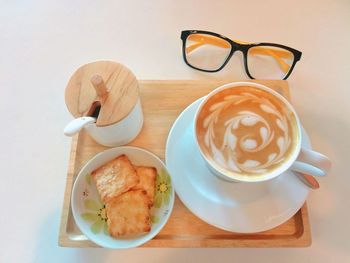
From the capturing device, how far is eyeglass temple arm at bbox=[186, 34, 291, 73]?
0.88 metres

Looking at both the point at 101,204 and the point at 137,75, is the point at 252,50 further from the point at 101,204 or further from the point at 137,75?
the point at 101,204

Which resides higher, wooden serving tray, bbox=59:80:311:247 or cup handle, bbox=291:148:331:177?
cup handle, bbox=291:148:331:177

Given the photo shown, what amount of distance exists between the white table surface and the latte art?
8.8 inches

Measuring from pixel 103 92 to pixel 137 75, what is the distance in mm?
298

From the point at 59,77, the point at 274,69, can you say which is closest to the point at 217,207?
the point at 274,69

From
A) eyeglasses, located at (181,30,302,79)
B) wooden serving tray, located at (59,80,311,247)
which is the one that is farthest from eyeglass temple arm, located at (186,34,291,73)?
wooden serving tray, located at (59,80,311,247)

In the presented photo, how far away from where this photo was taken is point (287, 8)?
0.94m

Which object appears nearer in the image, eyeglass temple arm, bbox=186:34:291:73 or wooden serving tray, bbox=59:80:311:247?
wooden serving tray, bbox=59:80:311:247

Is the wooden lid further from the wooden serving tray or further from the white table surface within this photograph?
the white table surface

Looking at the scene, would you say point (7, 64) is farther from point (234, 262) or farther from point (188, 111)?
point (234, 262)

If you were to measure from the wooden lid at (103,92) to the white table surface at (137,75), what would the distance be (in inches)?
9.8

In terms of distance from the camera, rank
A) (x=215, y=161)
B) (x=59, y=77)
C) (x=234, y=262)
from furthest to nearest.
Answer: (x=59, y=77) → (x=234, y=262) → (x=215, y=161)

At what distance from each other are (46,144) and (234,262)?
522 millimetres

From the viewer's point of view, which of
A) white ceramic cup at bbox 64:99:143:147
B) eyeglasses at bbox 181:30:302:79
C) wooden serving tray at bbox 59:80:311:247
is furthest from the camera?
eyeglasses at bbox 181:30:302:79
